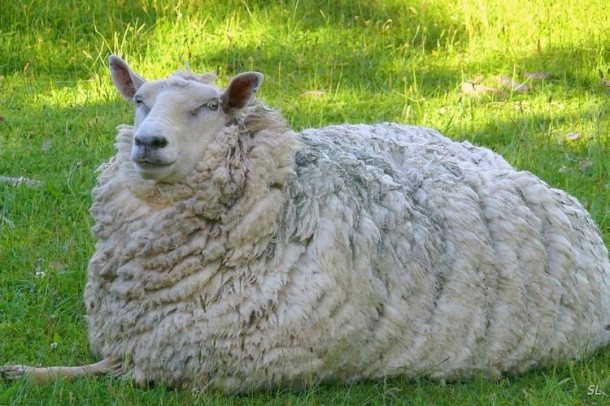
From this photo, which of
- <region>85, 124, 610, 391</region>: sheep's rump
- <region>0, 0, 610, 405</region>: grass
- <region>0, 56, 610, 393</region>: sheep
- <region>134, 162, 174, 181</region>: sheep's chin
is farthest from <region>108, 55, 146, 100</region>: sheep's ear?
<region>0, 0, 610, 405</region>: grass

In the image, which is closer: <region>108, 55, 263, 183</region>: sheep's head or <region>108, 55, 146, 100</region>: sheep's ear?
<region>108, 55, 263, 183</region>: sheep's head

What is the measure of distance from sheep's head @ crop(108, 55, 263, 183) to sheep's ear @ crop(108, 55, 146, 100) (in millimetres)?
194

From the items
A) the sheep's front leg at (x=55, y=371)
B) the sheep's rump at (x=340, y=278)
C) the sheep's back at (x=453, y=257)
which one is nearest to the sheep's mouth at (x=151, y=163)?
the sheep's rump at (x=340, y=278)

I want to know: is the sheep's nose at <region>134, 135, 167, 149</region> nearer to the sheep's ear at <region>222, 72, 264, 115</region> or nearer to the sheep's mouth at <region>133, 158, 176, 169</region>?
the sheep's mouth at <region>133, 158, 176, 169</region>

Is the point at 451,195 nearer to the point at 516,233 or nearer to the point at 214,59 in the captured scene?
the point at 516,233

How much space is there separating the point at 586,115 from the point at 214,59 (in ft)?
9.50

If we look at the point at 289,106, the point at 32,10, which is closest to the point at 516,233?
the point at 289,106

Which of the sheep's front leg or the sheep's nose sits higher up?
the sheep's nose

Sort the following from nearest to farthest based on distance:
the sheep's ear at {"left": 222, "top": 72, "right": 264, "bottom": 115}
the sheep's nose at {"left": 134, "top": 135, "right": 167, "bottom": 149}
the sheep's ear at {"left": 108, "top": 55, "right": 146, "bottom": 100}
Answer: the sheep's nose at {"left": 134, "top": 135, "right": 167, "bottom": 149}
the sheep's ear at {"left": 222, "top": 72, "right": 264, "bottom": 115}
the sheep's ear at {"left": 108, "top": 55, "right": 146, "bottom": 100}

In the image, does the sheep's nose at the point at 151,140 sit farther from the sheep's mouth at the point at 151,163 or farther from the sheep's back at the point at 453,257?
the sheep's back at the point at 453,257

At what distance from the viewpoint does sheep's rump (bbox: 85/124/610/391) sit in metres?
4.21

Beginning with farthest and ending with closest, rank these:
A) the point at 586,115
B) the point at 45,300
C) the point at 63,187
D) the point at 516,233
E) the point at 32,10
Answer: the point at 32,10
the point at 586,115
the point at 63,187
the point at 45,300
the point at 516,233

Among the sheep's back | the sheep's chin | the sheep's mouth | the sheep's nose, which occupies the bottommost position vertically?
the sheep's back

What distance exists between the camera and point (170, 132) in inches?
163
